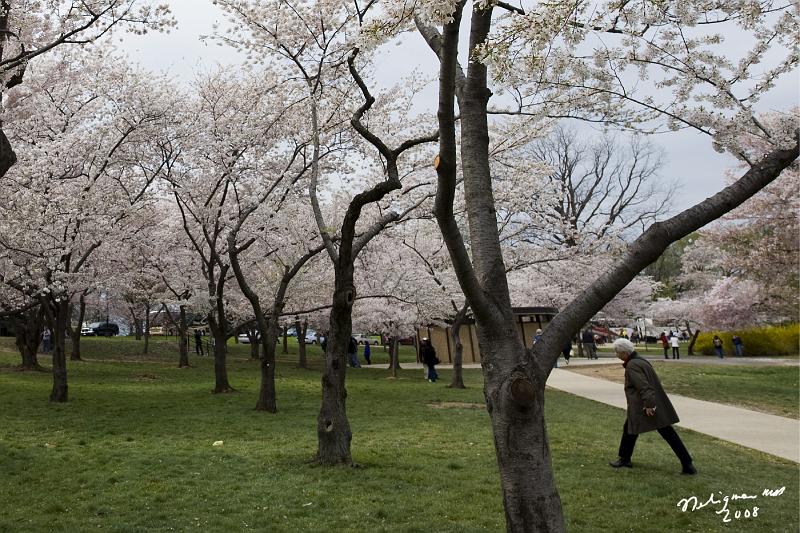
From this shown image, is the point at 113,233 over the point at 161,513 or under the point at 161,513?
over

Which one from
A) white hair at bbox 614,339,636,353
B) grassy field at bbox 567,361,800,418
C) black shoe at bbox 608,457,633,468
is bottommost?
grassy field at bbox 567,361,800,418

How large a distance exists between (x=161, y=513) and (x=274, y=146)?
9671mm

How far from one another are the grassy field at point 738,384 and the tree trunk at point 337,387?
905cm

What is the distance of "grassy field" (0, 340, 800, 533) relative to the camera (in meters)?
5.27

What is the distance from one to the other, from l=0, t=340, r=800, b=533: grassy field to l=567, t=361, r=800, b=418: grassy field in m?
4.07

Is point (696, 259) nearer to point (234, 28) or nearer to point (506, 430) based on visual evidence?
point (234, 28)

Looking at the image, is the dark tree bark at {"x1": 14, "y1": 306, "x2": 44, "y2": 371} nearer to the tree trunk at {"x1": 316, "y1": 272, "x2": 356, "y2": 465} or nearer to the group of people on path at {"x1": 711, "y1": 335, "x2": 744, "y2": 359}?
the tree trunk at {"x1": 316, "y1": 272, "x2": 356, "y2": 465}

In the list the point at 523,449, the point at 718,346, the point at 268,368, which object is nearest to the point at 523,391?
the point at 523,449

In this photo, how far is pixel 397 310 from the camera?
76.4ft

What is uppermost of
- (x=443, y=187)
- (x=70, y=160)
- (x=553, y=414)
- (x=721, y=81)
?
(x=70, y=160)

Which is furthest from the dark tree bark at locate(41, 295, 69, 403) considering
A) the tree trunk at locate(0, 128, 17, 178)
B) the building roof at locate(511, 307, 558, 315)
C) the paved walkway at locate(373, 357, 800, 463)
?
the building roof at locate(511, 307, 558, 315)

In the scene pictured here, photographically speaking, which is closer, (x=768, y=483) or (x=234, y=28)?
(x=768, y=483)

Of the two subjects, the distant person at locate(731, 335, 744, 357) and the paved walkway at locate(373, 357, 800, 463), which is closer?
the paved walkway at locate(373, 357, 800, 463)

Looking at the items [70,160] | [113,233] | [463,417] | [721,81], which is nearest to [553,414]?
[463,417]
